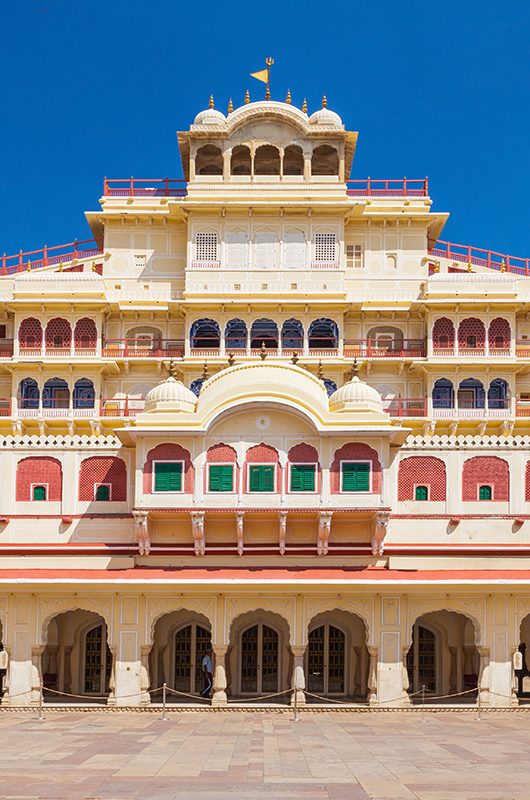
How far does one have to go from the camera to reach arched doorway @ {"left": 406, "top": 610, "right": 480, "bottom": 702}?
101 ft

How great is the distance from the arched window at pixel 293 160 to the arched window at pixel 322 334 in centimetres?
792

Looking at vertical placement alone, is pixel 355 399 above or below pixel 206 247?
below

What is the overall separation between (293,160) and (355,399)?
20.0m

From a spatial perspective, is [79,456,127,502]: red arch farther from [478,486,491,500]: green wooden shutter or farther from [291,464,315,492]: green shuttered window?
[478,486,491,500]: green wooden shutter

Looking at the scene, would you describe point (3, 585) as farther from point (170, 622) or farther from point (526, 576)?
point (526, 576)

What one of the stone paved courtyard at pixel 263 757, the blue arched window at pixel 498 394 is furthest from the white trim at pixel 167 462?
the blue arched window at pixel 498 394

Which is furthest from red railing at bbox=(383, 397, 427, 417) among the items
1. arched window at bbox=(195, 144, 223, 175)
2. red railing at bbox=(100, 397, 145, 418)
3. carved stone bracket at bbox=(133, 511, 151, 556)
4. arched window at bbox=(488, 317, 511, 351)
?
carved stone bracket at bbox=(133, 511, 151, 556)

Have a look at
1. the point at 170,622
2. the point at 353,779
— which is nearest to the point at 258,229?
the point at 170,622

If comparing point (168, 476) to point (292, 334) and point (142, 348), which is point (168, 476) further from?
point (292, 334)

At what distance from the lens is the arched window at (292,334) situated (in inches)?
1735

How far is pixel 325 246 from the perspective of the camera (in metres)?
44.7

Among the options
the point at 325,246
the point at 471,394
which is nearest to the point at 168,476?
the point at 325,246

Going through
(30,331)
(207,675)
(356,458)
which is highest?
(30,331)

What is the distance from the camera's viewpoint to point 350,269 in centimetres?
4547
